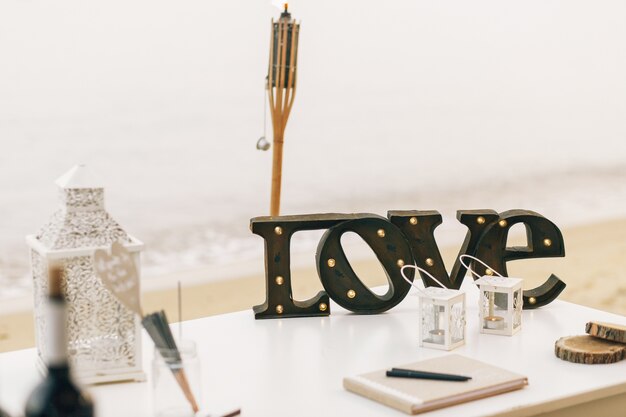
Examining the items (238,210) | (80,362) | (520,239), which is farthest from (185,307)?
(80,362)

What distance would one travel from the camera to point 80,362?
4.39 feet

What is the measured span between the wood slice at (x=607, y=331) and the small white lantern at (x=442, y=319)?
234 millimetres

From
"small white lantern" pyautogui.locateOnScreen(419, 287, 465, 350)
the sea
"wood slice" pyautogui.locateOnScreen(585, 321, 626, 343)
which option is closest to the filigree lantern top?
"small white lantern" pyautogui.locateOnScreen(419, 287, 465, 350)

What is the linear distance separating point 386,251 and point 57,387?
1009 millimetres

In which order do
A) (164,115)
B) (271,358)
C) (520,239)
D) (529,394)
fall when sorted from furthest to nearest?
(520,239), (164,115), (271,358), (529,394)

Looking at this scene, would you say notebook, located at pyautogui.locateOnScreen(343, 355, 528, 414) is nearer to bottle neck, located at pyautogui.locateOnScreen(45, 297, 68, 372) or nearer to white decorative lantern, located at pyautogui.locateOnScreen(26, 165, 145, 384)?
white decorative lantern, located at pyautogui.locateOnScreen(26, 165, 145, 384)

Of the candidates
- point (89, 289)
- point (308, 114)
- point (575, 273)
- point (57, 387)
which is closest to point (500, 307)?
point (89, 289)

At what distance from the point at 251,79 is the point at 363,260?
1.02m

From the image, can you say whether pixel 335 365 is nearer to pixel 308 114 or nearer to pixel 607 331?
pixel 607 331

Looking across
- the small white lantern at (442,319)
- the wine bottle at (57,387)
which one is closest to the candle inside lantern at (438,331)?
the small white lantern at (442,319)

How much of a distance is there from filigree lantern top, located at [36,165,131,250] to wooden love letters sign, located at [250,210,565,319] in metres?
0.46

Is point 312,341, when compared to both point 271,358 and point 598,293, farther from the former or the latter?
point 598,293

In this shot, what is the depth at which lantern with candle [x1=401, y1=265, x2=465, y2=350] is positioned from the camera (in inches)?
60.9

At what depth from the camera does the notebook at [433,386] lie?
1239 millimetres
